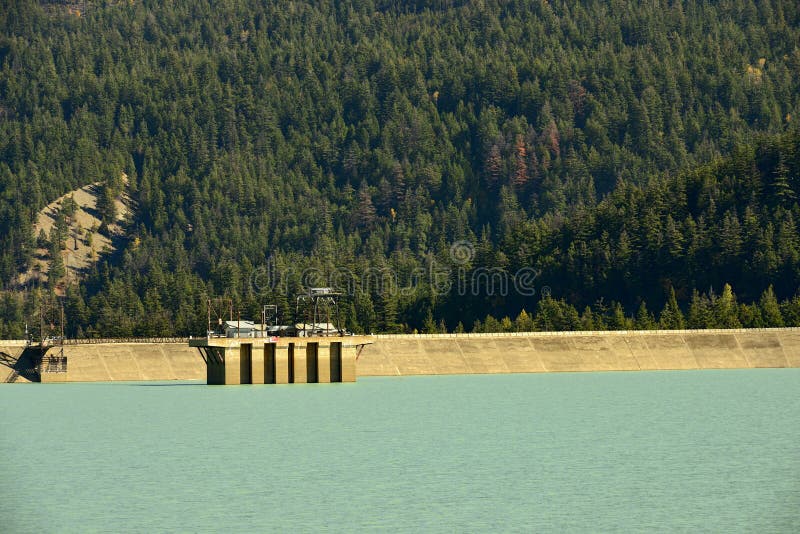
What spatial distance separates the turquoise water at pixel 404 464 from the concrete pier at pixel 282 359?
20212 mm

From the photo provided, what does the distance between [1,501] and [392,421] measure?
5126cm

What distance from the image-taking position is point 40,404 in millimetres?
165000

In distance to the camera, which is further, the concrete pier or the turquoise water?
the concrete pier

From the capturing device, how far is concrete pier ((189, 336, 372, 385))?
18575cm

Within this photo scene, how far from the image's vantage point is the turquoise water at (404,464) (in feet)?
265

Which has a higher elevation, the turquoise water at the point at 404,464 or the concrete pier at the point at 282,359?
the turquoise water at the point at 404,464

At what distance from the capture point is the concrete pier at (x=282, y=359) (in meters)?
186

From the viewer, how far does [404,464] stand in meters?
101

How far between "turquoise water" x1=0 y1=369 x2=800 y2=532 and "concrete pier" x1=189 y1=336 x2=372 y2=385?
66.3 feet

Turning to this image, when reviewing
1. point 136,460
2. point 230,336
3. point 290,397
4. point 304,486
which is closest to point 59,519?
point 304,486

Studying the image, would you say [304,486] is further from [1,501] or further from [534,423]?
[534,423]

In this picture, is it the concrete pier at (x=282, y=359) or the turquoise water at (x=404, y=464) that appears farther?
the concrete pier at (x=282, y=359)

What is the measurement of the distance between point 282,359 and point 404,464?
285 ft

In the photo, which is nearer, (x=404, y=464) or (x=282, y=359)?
(x=404, y=464)
